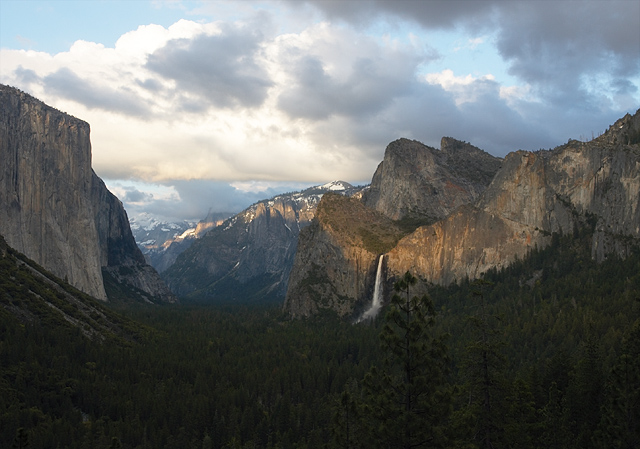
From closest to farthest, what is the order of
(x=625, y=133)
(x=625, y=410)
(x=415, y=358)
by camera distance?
(x=415, y=358) → (x=625, y=410) → (x=625, y=133)

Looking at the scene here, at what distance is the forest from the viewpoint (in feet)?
144

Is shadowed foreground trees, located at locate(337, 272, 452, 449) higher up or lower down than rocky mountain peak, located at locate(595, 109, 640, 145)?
lower down

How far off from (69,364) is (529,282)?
A: 12956 cm

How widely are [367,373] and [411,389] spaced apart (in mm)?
4887

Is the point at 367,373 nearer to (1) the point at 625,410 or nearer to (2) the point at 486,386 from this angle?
(2) the point at 486,386

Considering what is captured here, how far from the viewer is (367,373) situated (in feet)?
152

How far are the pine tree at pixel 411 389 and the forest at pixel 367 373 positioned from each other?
0.37 ft

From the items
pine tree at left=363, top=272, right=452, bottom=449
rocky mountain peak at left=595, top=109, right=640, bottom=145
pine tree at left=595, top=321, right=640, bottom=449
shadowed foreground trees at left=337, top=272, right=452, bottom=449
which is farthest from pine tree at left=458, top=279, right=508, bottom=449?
rocky mountain peak at left=595, top=109, right=640, bottom=145

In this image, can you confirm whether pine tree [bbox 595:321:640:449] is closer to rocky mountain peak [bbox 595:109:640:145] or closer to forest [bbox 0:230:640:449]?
forest [bbox 0:230:640:449]

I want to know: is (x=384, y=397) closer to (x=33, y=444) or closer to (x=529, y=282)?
(x=33, y=444)

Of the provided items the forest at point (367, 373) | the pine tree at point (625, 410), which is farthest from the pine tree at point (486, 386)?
the pine tree at point (625, 410)

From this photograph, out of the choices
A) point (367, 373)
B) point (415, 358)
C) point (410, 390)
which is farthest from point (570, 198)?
point (410, 390)

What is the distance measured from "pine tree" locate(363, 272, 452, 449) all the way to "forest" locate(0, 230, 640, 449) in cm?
11

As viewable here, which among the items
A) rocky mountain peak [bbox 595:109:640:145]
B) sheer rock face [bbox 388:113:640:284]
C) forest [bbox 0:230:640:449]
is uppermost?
rocky mountain peak [bbox 595:109:640:145]
